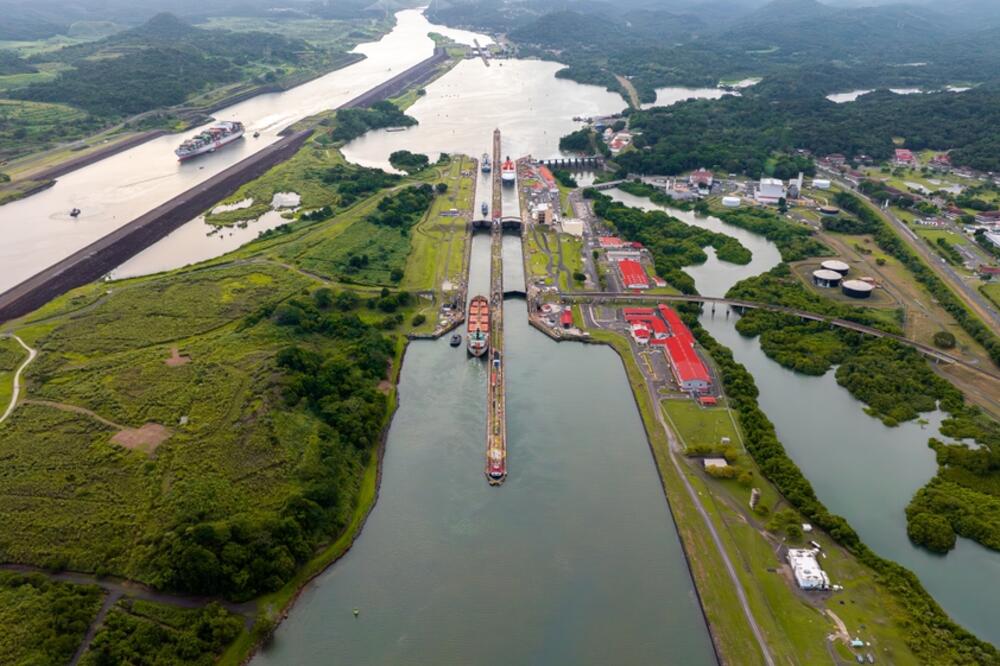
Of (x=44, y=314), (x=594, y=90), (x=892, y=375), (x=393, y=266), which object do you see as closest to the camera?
(x=892, y=375)

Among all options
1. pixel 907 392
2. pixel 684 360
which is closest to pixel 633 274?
pixel 684 360

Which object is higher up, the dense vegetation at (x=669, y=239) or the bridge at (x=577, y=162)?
the bridge at (x=577, y=162)

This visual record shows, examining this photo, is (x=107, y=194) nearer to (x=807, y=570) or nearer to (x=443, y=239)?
(x=443, y=239)

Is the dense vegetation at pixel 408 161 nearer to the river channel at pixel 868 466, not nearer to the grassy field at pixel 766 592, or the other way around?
the river channel at pixel 868 466

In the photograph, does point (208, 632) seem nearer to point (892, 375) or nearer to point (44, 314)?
point (44, 314)

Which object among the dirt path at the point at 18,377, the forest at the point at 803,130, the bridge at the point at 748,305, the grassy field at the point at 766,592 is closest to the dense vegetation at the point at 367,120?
the forest at the point at 803,130

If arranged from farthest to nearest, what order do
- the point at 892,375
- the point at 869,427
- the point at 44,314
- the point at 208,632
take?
the point at 44,314 < the point at 892,375 < the point at 869,427 < the point at 208,632

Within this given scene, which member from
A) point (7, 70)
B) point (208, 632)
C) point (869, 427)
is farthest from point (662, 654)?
point (7, 70)
